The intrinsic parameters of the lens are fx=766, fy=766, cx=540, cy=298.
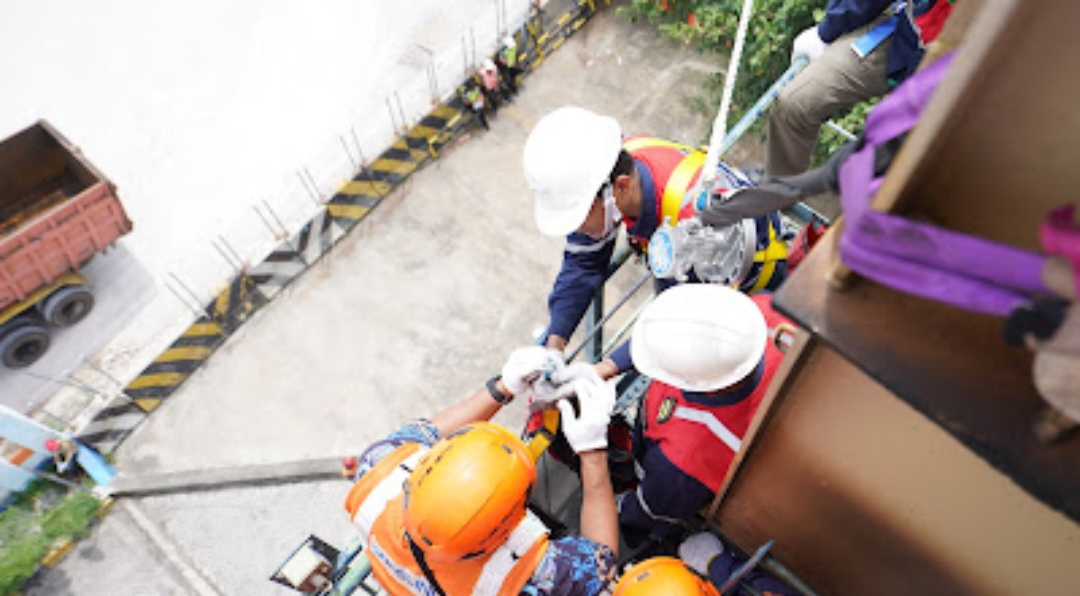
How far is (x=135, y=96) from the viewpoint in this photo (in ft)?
28.4

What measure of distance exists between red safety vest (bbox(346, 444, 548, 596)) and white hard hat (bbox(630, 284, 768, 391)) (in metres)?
0.91

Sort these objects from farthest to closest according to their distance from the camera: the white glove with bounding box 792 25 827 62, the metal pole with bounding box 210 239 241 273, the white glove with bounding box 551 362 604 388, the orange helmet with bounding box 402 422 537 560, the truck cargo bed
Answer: the metal pole with bounding box 210 239 241 273 < the truck cargo bed < the white glove with bounding box 792 25 827 62 < the white glove with bounding box 551 362 604 388 < the orange helmet with bounding box 402 422 537 560

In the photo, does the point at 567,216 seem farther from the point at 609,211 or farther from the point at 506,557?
the point at 506,557

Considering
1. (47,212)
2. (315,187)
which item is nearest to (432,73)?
(315,187)

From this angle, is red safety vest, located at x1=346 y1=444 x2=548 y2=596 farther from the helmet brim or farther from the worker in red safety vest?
the helmet brim

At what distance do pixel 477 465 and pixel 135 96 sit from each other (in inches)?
300

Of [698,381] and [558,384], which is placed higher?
[698,381]

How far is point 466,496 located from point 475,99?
557 cm

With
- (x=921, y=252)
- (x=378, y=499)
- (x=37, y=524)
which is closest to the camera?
(x=921, y=252)

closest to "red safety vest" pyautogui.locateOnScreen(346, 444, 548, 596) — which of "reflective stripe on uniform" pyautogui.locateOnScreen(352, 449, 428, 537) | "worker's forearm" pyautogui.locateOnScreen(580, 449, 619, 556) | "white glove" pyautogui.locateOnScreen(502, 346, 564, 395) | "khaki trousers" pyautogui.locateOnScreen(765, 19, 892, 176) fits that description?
"reflective stripe on uniform" pyautogui.locateOnScreen(352, 449, 428, 537)

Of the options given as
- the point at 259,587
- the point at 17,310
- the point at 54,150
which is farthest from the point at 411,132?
the point at 259,587

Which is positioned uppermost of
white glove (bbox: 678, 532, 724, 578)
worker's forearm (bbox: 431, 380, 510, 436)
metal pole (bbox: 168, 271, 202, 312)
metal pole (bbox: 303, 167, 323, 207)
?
worker's forearm (bbox: 431, 380, 510, 436)

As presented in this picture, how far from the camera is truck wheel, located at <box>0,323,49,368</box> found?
6855 mm

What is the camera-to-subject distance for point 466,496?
9.87 feet
